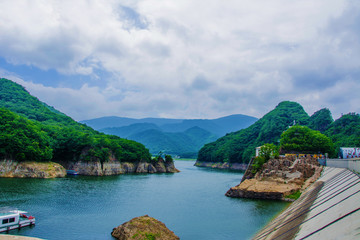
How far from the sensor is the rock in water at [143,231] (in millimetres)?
21016

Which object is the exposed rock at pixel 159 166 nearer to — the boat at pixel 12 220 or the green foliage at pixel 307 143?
the green foliage at pixel 307 143

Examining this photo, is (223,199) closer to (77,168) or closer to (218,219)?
(218,219)

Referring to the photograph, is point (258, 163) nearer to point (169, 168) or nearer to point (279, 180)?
point (279, 180)

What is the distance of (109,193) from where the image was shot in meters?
46.8

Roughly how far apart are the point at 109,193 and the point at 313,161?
38985 millimetres

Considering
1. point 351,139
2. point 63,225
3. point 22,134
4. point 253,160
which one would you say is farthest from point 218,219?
point 351,139

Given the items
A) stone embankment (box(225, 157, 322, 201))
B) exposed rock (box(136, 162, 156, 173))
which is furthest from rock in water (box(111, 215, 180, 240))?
exposed rock (box(136, 162, 156, 173))

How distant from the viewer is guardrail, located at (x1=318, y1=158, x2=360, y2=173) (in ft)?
108

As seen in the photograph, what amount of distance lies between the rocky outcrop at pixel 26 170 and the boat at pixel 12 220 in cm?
4037

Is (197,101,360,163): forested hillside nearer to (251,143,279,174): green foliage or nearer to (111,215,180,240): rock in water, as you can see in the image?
(251,143,279,174): green foliage

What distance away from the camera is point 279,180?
45562 mm

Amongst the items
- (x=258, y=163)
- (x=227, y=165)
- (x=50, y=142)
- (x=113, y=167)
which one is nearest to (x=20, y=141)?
(x=50, y=142)

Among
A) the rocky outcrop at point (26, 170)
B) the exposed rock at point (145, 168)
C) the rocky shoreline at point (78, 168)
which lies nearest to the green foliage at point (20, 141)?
the rocky outcrop at point (26, 170)

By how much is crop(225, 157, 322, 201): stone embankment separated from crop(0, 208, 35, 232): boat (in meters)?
30.8
